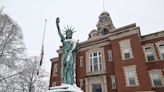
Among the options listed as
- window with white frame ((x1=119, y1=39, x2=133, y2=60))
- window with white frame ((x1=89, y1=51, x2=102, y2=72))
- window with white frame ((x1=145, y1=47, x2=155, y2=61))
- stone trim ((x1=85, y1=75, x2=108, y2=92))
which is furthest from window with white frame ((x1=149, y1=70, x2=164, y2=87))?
window with white frame ((x1=89, y1=51, x2=102, y2=72))

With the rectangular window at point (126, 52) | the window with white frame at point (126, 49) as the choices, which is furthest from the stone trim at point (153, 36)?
the rectangular window at point (126, 52)

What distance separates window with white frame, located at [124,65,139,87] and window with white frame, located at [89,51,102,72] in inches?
173

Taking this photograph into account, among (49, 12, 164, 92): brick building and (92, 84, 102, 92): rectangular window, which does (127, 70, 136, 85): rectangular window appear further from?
(92, 84, 102, 92): rectangular window

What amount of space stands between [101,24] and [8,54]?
927 inches

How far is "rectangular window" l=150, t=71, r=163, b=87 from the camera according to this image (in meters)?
18.0

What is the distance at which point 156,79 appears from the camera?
Result: 60.1 ft

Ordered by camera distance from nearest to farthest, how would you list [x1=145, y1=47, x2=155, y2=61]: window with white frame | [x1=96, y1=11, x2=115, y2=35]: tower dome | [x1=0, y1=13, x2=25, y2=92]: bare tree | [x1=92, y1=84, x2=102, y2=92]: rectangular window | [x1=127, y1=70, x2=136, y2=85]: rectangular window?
[x1=0, y1=13, x2=25, y2=92]: bare tree, [x1=127, y1=70, x2=136, y2=85]: rectangular window, [x1=145, y1=47, x2=155, y2=61]: window with white frame, [x1=92, y1=84, x2=102, y2=92]: rectangular window, [x1=96, y1=11, x2=115, y2=35]: tower dome

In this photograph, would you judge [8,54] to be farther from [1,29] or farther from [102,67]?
[102,67]

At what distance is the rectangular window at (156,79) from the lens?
58.9 ft

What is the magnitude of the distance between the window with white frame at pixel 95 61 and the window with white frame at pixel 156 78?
719cm

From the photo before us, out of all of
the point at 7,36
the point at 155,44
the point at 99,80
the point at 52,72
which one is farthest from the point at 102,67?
the point at 7,36

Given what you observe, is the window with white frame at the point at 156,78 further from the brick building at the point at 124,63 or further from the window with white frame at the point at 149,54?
the window with white frame at the point at 149,54

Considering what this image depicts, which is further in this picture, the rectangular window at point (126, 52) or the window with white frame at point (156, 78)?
the rectangular window at point (126, 52)

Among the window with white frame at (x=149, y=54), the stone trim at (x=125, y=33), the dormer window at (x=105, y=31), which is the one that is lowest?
the window with white frame at (x=149, y=54)
